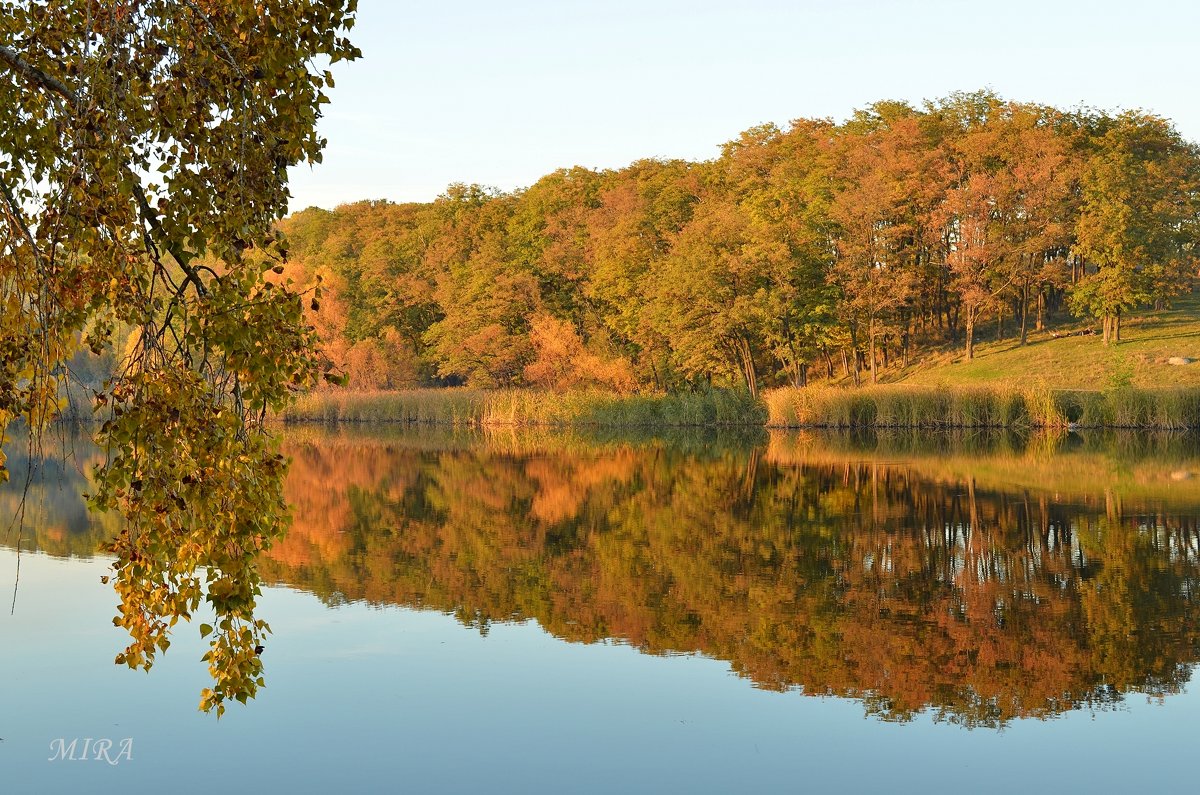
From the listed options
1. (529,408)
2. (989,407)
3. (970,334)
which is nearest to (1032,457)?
(989,407)

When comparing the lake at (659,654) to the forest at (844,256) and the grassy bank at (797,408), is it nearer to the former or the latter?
the grassy bank at (797,408)

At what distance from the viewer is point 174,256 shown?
4441 mm

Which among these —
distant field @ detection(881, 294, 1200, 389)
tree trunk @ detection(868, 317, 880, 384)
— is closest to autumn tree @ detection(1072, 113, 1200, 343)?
distant field @ detection(881, 294, 1200, 389)

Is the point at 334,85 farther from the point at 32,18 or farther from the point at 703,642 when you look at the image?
the point at 703,642

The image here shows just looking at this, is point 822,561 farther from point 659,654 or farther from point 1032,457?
point 1032,457

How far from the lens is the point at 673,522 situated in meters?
19.7

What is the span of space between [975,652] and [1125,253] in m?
53.3

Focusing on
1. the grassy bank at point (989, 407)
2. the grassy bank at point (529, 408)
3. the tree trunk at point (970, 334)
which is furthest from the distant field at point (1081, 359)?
the grassy bank at point (529, 408)

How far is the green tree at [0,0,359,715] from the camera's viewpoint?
413 cm

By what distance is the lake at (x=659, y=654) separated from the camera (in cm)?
792

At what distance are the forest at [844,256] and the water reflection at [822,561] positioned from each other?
2889 cm

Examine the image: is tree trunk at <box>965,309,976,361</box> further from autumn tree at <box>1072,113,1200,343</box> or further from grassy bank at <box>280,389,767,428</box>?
grassy bank at <box>280,389,767,428</box>

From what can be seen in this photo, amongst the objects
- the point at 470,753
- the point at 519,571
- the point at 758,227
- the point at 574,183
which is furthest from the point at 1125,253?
the point at 470,753

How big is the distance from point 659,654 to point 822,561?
5171 mm
